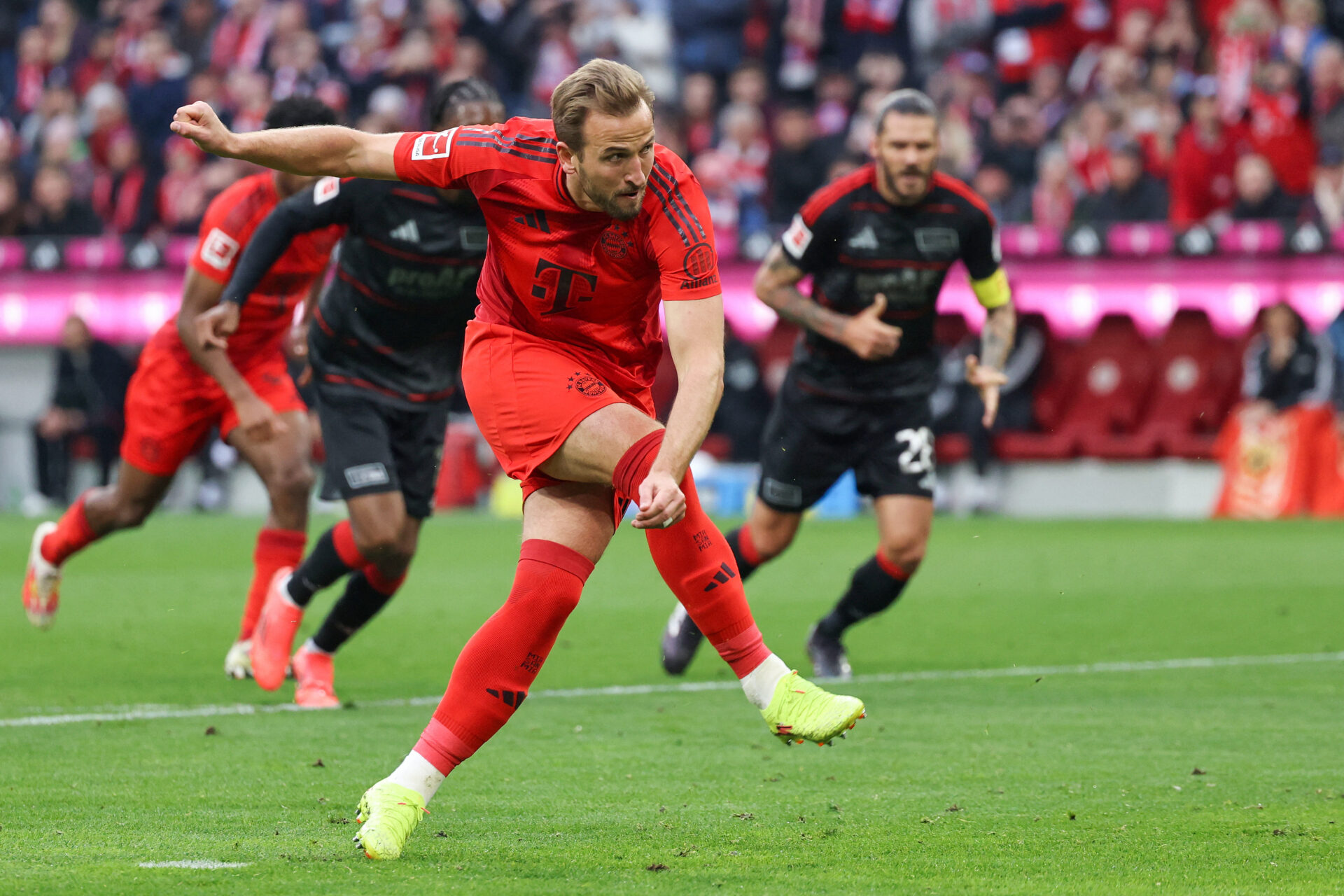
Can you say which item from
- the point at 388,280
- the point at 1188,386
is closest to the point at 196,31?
the point at 1188,386

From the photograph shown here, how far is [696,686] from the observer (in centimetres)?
766

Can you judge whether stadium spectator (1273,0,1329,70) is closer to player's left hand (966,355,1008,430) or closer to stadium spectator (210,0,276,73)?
stadium spectator (210,0,276,73)

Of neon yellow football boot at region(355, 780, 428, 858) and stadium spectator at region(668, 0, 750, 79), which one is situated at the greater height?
stadium spectator at region(668, 0, 750, 79)

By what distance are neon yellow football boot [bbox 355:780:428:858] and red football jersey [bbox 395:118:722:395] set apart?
1192mm

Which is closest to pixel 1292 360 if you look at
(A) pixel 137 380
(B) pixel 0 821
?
(A) pixel 137 380

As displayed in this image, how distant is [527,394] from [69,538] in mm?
4669

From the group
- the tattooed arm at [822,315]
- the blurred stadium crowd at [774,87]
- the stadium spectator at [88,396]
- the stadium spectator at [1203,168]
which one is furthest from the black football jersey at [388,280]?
the stadium spectator at [88,396]

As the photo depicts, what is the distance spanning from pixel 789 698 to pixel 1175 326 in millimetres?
13791

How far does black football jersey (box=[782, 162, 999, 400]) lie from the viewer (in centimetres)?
780

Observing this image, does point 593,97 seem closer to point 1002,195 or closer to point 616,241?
point 616,241

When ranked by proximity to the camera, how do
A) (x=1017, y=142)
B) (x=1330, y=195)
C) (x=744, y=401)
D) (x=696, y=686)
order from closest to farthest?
(x=696, y=686) → (x=1330, y=195) → (x=1017, y=142) → (x=744, y=401)

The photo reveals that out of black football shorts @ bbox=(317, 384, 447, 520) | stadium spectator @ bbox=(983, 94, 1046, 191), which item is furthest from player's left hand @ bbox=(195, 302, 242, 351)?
stadium spectator @ bbox=(983, 94, 1046, 191)

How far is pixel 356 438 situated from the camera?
Result: 23.5 feet

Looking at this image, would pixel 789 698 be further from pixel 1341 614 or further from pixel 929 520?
pixel 1341 614
